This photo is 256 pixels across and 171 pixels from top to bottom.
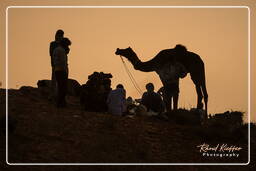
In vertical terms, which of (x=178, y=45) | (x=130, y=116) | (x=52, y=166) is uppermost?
(x=178, y=45)

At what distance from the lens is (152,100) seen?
82.0ft

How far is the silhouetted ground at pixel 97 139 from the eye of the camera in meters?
20.4

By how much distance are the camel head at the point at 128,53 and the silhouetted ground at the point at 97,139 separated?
6.37 metres

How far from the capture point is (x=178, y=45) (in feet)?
98.5

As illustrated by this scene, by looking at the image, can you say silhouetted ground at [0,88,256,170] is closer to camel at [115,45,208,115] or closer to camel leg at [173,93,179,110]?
camel leg at [173,93,179,110]

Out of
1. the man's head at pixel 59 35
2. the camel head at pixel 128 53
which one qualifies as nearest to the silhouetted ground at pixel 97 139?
the man's head at pixel 59 35

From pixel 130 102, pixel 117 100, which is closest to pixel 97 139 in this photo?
pixel 117 100

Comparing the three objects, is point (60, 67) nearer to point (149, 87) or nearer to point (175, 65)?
point (149, 87)

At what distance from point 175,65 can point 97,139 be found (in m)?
8.64

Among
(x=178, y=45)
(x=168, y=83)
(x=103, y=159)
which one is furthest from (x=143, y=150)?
(x=178, y=45)

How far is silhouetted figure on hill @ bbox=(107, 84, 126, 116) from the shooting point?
946 inches

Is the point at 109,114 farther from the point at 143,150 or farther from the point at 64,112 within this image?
the point at 143,150

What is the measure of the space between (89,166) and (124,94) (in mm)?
4891

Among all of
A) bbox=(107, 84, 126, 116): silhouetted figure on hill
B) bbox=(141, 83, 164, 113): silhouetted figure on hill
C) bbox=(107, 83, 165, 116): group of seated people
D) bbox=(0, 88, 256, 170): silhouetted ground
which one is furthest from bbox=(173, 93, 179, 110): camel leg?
bbox=(107, 84, 126, 116): silhouetted figure on hill
